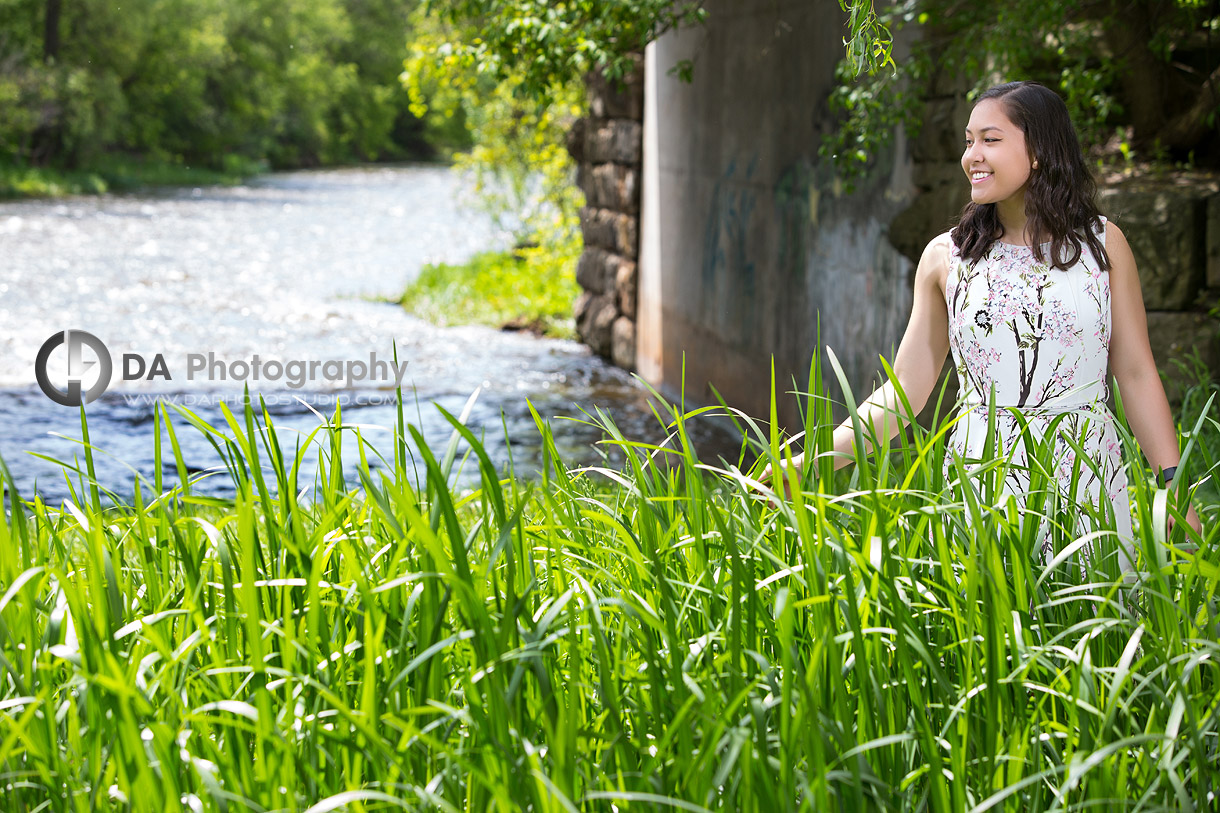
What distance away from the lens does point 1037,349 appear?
2.30 m

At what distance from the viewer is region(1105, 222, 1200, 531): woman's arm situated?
2225mm

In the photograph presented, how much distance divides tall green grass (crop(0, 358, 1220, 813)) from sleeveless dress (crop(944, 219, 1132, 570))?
0.39 m

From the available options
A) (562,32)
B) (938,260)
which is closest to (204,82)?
(562,32)

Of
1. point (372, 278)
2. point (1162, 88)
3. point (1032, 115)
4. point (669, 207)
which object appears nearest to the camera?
point (1032, 115)

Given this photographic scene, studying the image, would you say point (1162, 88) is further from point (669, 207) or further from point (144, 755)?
point (144, 755)

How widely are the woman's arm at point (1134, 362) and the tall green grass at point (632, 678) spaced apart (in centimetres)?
36

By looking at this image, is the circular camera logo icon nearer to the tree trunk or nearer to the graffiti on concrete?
the graffiti on concrete

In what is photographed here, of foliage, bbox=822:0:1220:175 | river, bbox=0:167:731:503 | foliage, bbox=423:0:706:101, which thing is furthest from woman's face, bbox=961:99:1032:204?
foliage, bbox=423:0:706:101

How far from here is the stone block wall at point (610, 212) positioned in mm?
8938

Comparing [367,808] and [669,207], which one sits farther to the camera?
[669,207]

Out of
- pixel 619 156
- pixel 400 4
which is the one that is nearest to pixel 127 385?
pixel 619 156

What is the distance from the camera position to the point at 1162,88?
16.2 feet

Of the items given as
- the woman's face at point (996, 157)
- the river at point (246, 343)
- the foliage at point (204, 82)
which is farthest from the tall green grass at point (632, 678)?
the foliage at point (204, 82)

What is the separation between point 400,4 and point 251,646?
51651 millimetres
